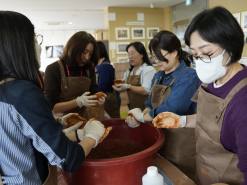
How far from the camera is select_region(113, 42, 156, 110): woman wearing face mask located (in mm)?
2355

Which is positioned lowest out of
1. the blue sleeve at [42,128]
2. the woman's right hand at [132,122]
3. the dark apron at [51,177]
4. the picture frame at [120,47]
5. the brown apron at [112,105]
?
the brown apron at [112,105]

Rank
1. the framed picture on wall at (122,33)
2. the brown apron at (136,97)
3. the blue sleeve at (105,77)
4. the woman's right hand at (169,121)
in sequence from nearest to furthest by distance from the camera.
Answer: the woman's right hand at (169,121) → the brown apron at (136,97) → the blue sleeve at (105,77) → the framed picture on wall at (122,33)

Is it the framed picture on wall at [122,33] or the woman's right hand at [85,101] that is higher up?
the framed picture on wall at [122,33]

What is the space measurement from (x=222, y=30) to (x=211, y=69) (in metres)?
0.13

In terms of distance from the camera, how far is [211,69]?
82 centimetres

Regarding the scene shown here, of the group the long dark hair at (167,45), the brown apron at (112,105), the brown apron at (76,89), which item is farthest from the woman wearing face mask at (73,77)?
the brown apron at (112,105)

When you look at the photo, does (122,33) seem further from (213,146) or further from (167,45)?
(213,146)

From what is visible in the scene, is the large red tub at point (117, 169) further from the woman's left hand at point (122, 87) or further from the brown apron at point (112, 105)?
the brown apron at point (112, 105)

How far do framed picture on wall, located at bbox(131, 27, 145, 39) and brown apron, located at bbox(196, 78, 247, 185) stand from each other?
200 inches

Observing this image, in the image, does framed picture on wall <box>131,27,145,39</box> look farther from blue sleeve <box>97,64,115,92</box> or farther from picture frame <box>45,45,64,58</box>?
blue sleeve <box>97,64,115,92</box>

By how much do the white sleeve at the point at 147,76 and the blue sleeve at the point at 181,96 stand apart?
1098mm

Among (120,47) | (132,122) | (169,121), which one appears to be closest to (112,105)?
(132,122)

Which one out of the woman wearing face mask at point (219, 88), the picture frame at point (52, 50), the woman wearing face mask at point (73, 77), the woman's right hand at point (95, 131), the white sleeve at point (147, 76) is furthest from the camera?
the picture frame at point (52, 50)

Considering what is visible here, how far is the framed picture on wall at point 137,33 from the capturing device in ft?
19.1
